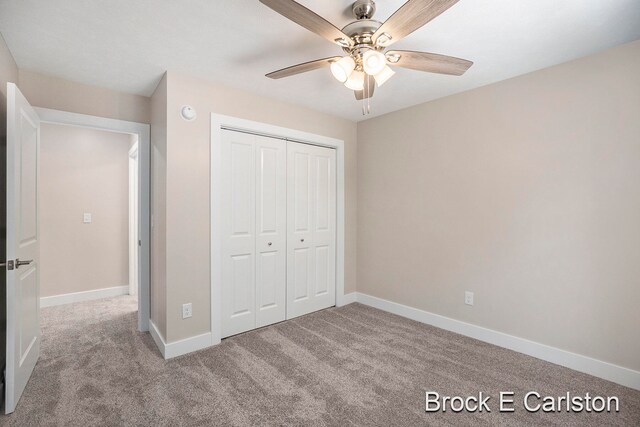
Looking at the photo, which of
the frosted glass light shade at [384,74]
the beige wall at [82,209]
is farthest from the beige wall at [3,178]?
the frosted glass light shade at [384,74]

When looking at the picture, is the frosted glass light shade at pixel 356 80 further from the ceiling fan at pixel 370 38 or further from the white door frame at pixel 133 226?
the white door frame at pixel 133 226

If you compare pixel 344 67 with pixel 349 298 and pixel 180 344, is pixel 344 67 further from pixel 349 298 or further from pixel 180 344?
pixel 349 298

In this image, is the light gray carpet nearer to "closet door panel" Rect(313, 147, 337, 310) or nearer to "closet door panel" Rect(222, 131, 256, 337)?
"closet door panel" Rect(222, 131, 256, 337)

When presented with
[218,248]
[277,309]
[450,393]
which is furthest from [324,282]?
[450,393]

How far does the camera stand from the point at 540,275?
8.21ft

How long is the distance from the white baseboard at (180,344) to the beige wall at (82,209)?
6.76 feet

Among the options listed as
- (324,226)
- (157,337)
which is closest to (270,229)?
(324,226)

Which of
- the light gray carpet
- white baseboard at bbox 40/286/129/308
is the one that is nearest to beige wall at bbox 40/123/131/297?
white baseboard at bbox 40/286/129/308

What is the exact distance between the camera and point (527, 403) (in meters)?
1.94

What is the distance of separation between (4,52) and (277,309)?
293 centimetres

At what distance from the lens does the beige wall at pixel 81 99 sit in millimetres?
2448

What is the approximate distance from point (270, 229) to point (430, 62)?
6.95ft

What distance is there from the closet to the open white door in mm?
1347

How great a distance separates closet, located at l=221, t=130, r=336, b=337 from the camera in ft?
9.62
